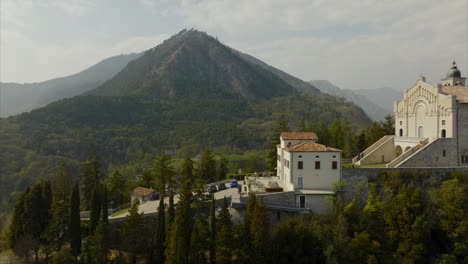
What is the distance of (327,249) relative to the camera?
103 feet

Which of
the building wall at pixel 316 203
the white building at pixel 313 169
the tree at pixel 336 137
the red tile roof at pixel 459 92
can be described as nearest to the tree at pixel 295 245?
the building wall at pixel 316 203

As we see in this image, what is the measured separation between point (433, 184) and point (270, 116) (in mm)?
155438

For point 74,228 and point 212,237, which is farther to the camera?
point 74,228

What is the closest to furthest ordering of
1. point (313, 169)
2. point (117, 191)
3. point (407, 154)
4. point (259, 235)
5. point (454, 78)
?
A: point (259, 235)
point (313, 169)
point (407, 154)
point (117, 191)
point (454, 78)

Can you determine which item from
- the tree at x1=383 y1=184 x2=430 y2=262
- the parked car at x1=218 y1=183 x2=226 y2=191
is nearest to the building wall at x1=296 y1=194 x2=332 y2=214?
the tree at x1=383 y1=184 x2=430 y2=262

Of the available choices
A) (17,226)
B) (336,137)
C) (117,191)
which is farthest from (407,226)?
(17,226)

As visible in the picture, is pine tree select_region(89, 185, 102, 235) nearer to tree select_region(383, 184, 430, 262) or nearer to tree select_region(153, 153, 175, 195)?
tree select_region(153, 153, 175, 195)

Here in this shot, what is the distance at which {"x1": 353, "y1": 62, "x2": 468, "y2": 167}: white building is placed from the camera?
41688mm

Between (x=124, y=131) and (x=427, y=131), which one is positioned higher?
A: (x=124, y=131)

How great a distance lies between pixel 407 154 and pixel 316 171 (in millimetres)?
12161

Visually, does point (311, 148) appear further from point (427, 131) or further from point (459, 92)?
point (459, 92)

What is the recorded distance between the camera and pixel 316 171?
3791cm

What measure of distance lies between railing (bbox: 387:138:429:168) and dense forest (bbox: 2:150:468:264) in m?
2.35

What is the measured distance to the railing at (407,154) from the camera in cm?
4094
